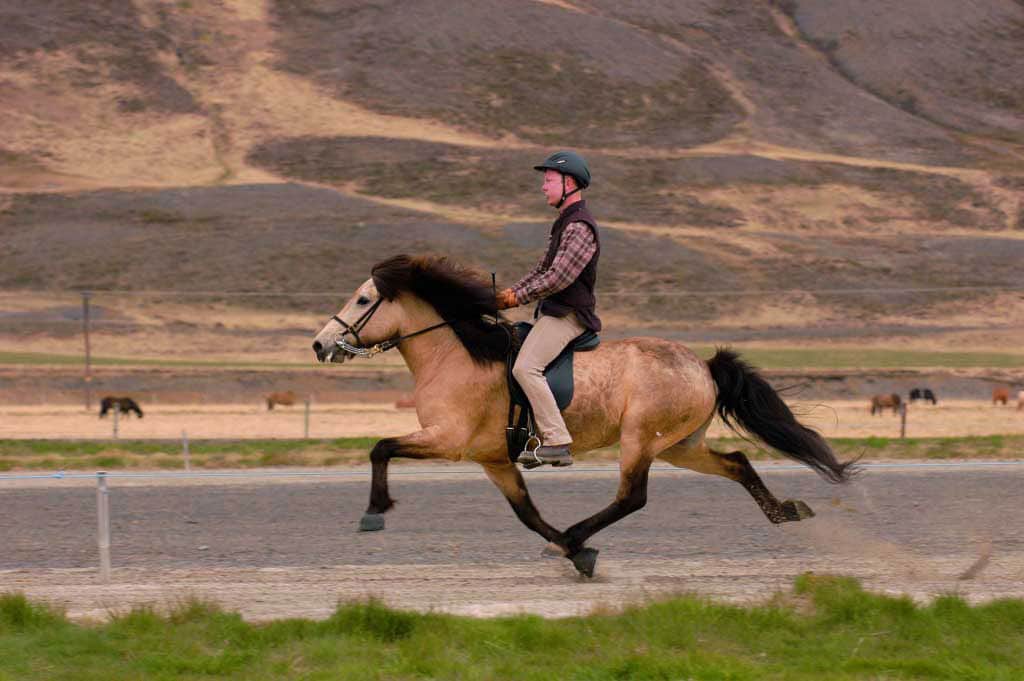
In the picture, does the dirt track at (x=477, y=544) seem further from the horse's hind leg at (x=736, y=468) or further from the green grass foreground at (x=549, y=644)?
the green grass foreground at (x=549, y=644)

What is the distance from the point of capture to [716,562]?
9.43 metres

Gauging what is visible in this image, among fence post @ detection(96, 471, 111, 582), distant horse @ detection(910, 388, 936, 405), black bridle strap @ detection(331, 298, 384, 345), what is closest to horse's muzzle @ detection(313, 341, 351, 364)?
black bridle strap @ detection(331, 298, 384, 345)

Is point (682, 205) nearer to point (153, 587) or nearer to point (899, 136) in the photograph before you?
point (899, 136)

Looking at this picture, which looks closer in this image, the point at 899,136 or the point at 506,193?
the point at 506,193

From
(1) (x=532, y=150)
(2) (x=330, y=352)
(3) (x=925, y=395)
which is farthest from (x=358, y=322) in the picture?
(1) (x=532, y=150)

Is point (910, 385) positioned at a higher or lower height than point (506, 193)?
lower

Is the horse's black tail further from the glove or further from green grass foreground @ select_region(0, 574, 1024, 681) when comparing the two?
green grass foreground @ select_region(0, 574, 1024, 681)

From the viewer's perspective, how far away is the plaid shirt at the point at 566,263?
27.2ft

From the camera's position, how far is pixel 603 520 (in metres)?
8.64

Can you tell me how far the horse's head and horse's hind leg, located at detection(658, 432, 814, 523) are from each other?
193cm

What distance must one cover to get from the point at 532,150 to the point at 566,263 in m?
61.4

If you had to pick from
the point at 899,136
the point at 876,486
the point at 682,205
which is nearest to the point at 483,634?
the point at 876,486

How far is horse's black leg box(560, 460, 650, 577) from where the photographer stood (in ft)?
28.2

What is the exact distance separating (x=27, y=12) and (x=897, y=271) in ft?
184
